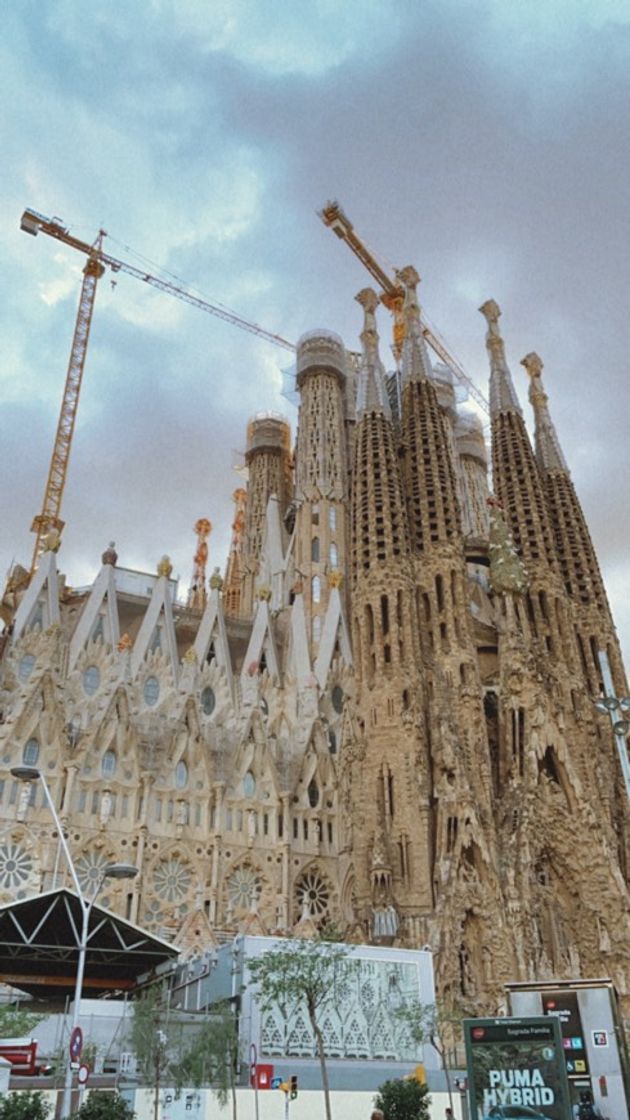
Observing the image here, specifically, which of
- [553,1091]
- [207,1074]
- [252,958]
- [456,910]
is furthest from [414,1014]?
[553,1091]

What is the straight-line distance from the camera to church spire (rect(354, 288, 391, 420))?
4947cm

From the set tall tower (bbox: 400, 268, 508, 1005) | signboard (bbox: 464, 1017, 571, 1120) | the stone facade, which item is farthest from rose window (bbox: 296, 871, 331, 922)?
signboard (bbox: 464, 1017, 571, 1120)

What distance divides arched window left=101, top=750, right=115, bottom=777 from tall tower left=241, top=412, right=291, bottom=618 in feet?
72.9

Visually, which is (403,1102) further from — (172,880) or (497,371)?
(497,371)

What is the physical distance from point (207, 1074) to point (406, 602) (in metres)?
25.0

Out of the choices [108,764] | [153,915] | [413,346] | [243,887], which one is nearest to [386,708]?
[243,887]

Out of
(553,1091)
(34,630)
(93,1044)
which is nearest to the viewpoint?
(553,1091)

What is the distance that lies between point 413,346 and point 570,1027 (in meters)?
39.5

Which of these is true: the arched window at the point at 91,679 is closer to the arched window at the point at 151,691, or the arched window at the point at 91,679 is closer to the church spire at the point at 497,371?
the arched window at the point at 151,691

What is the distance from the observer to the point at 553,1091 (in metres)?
11.6

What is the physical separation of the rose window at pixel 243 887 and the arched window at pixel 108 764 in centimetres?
622

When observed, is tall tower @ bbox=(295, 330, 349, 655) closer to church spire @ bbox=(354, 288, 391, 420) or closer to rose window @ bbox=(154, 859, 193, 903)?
church spire @ bbox=(354, 288, 391, 420)

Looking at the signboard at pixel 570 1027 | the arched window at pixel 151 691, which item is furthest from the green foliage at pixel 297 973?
the arched window at pixel 151 691

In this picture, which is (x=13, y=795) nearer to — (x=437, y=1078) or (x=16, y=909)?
(x=16, y=909)
